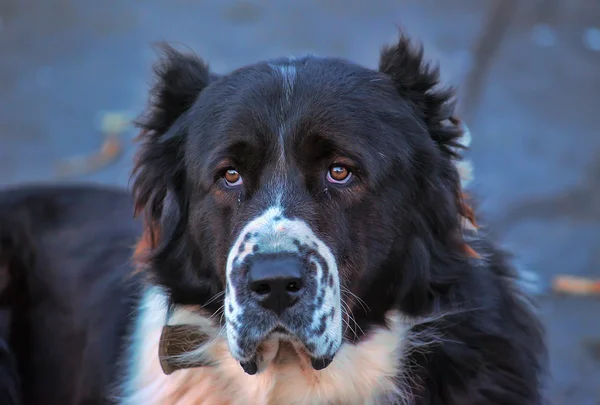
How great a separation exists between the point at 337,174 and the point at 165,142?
816 mm

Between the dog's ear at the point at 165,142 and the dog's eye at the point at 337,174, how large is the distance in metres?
0.69

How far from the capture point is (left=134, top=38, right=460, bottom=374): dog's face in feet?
9.57

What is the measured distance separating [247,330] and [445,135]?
3.82 ft

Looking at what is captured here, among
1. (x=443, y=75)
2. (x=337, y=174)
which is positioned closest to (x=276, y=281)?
(x=337, y=174)

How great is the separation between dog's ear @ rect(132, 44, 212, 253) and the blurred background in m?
2.68

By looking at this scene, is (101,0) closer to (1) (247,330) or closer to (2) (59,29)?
(2) (59,29)

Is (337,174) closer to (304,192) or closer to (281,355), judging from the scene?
(304,192)

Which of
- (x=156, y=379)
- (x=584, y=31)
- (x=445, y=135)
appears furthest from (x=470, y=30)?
(x=156, y=379)

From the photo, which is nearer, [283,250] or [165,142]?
[283,250]

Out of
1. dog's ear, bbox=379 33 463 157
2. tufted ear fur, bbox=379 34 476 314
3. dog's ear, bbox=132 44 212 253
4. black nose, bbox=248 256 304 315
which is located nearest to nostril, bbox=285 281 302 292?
black nose, bbox=248 256 304 315

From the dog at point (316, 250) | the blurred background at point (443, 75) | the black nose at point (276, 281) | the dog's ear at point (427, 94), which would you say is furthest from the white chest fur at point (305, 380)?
the blurred background at point (443, 75)

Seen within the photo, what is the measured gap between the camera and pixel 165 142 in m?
3.53

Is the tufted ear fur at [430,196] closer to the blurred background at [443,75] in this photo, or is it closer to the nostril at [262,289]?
the nostril at [262,289]

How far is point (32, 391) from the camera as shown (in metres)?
4.26
